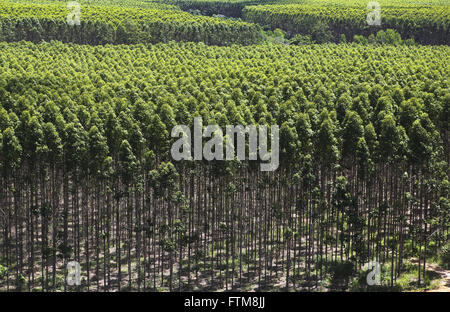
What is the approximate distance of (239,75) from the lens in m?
96.2

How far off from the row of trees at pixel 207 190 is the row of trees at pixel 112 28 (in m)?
89.5

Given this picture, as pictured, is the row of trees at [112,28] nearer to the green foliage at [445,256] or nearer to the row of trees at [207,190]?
the row of trees at [207,190]

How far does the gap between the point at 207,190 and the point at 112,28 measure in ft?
365

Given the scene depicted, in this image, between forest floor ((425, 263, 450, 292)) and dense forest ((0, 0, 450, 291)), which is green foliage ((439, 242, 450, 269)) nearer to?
dense forest ((0, 0, 450, 291))

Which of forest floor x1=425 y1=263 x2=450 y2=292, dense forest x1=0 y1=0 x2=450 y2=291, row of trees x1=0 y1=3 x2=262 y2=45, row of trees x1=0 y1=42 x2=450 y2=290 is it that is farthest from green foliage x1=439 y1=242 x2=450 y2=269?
row of trees x1=0 y1=3 x2=262 y2=45

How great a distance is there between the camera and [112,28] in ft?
559

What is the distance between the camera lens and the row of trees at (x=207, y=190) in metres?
59.6

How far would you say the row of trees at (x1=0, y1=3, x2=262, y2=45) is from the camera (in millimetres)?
164375

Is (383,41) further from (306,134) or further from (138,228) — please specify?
(138,228)

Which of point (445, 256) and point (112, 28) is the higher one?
point (112, 28)

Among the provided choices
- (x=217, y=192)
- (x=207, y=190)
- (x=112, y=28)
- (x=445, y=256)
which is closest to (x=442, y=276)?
(x=445, y=256)

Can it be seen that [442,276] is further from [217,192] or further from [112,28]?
[112,28]

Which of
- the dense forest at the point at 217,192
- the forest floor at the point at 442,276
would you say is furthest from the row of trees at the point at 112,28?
the forest floor at the point at 442,276

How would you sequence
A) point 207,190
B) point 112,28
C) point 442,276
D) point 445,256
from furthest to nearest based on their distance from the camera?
point 112,28 → point 207,190 → point 445,256 → point 442,276
